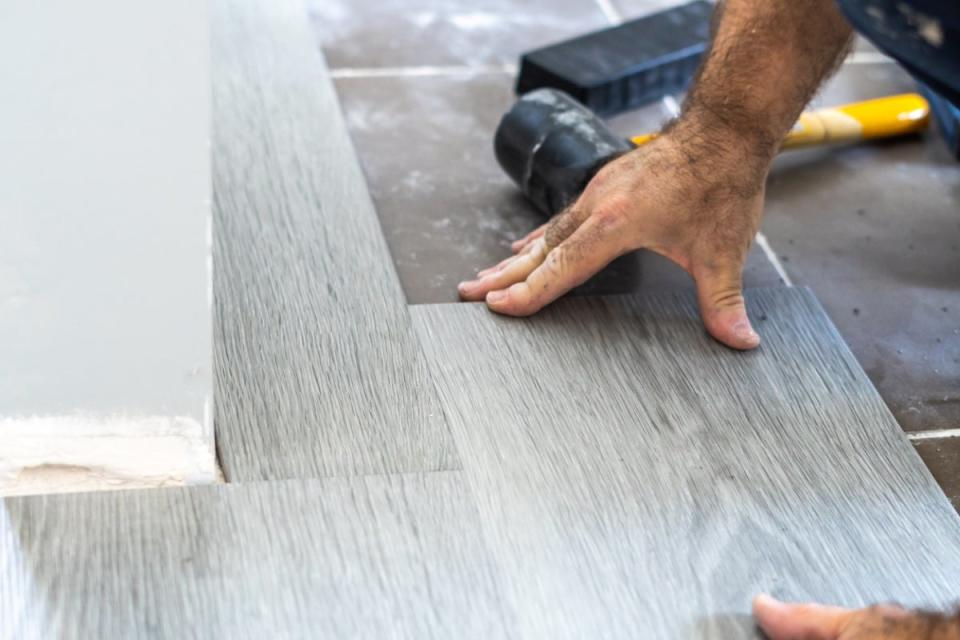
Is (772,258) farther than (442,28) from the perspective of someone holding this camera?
No

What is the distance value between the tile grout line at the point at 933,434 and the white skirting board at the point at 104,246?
95cm

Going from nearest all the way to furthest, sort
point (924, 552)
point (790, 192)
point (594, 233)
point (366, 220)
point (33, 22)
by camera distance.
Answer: point (33, 22)
point (924, 552)
point (594, 233)
point (366, 220)
point (790, 192)

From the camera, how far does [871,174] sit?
2.20 m

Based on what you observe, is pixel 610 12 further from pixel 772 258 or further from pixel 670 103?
pixel 772 258

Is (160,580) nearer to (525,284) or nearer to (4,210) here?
(4,210)

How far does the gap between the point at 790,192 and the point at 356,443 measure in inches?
41.3

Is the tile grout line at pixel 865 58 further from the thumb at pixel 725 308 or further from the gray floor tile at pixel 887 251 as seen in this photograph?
the thumb at pixel 725 308

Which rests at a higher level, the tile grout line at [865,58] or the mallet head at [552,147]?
the mallet head at [552,147]

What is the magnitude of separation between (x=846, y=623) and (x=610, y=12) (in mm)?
1758

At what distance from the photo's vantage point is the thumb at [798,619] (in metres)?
1.24

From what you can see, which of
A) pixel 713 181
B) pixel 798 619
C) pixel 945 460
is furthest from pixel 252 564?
pixel 945 460

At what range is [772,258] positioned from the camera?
6.47 feet

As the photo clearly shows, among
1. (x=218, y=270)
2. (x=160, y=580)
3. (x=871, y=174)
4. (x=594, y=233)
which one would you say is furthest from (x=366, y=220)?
(x=871, y=174)

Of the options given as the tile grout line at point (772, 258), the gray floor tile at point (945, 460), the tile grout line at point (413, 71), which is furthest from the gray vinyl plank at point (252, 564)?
the tile grout line at point (413, 71)
